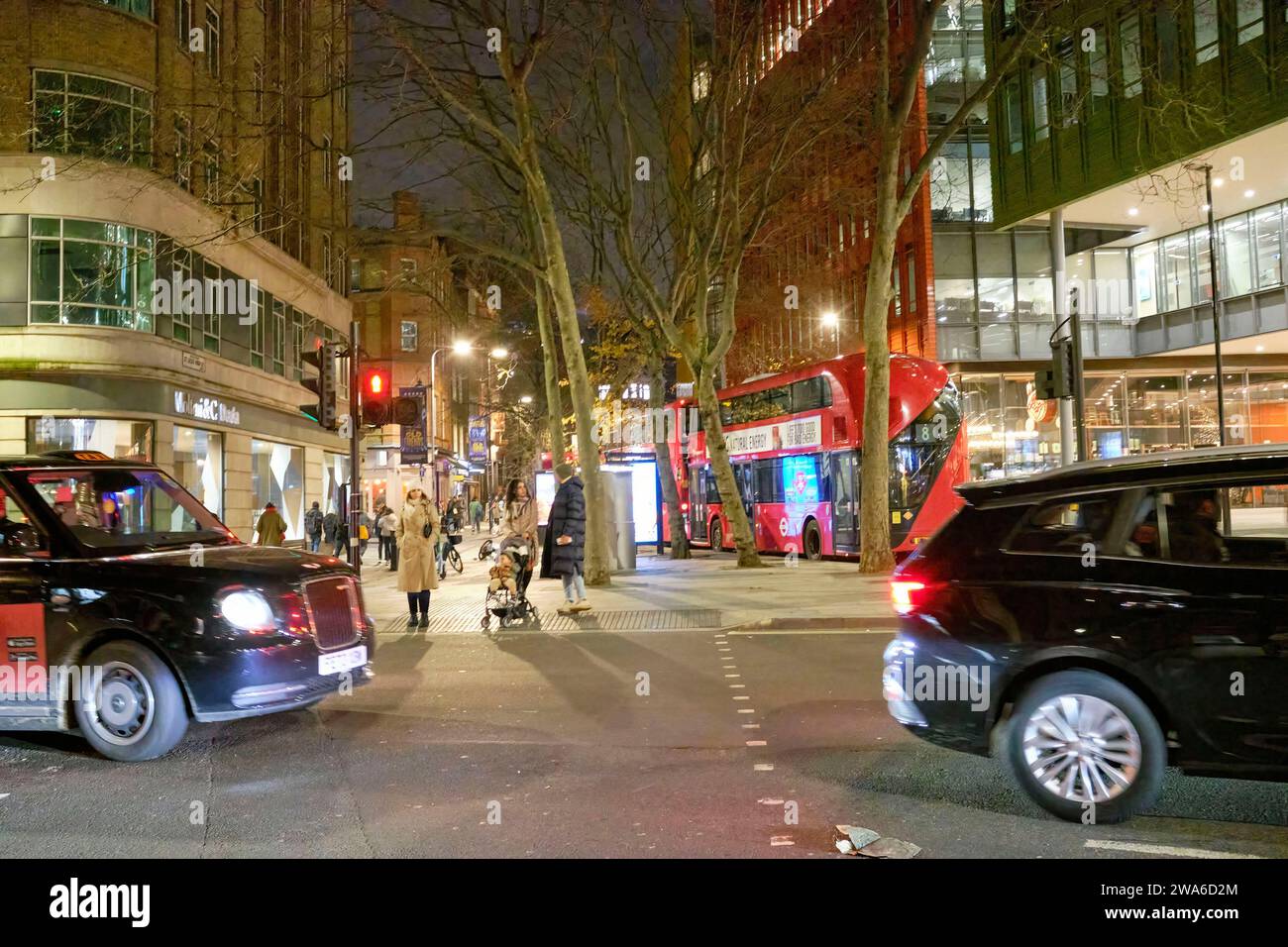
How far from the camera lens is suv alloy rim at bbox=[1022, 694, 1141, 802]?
16.1ft

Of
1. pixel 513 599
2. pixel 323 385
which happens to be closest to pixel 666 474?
pixel 513 599

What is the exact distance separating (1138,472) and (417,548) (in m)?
9.84

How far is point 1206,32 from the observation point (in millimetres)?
23781

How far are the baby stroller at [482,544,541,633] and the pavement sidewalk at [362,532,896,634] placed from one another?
29 cm

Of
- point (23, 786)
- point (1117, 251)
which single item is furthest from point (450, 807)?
point (1117, 251)

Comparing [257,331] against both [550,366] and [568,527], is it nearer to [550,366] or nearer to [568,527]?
[550,366]

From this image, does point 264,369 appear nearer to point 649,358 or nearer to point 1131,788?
point 649,358

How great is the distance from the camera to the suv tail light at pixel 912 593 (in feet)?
18.2

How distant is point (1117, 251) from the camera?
36125mm

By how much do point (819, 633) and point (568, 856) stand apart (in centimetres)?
783

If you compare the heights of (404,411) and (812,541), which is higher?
(404,411)

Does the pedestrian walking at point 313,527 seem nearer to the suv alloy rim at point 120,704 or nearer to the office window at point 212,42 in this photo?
the office window at point 212,42

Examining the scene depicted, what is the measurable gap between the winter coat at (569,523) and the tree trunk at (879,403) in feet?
22.0

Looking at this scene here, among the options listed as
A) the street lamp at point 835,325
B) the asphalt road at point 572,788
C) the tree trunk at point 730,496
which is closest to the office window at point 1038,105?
the street lamp at point 835,325
